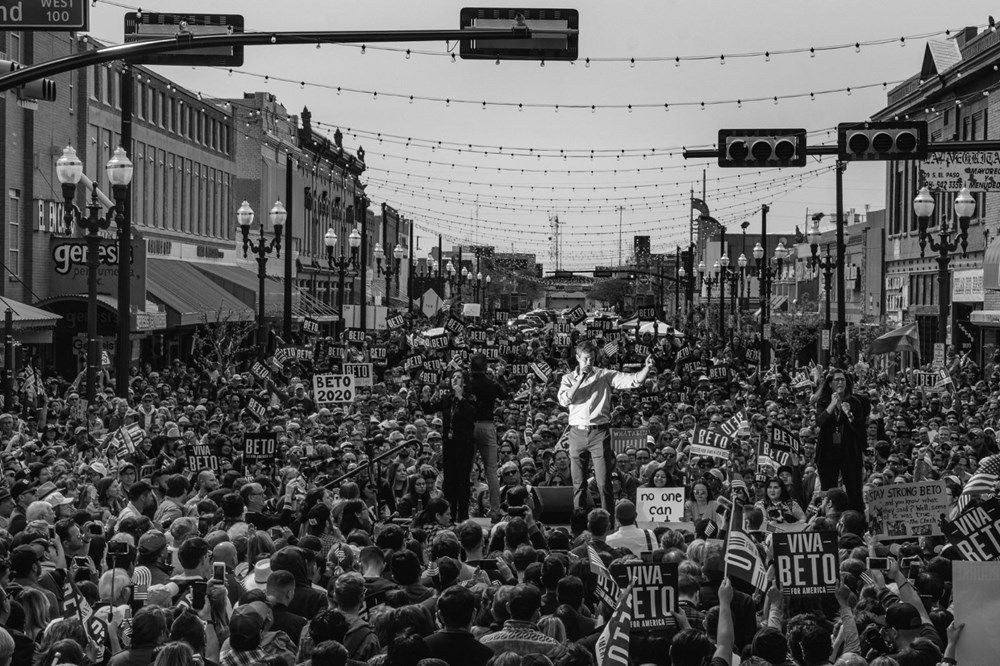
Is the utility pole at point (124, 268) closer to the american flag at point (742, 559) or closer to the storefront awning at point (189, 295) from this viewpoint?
the american flag at point (742, 559)

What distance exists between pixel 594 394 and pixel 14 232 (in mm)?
24886

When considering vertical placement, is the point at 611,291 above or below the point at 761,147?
above

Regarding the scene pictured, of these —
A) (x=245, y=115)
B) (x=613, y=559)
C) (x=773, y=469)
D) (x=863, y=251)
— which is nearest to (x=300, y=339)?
(x=245, y=115)

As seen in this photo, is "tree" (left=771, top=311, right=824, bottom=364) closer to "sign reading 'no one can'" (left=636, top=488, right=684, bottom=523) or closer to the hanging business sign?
the hanging business sign

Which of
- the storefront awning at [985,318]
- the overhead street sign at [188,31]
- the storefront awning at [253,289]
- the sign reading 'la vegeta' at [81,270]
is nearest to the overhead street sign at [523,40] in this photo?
the overhead street sign at [188,31]

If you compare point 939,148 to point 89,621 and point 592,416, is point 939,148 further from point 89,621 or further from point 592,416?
point 89,621

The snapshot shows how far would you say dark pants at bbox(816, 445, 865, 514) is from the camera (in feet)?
51.6

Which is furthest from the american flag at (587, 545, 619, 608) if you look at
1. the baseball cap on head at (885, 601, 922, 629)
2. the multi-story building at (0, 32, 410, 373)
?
the multi-story building at (0, 32, 410, 373)

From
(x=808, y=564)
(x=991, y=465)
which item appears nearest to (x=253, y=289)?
(x=991, y=465)

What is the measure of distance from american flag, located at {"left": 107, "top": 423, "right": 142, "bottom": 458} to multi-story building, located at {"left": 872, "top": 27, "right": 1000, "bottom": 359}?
27.1m

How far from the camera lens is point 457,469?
51.0ft

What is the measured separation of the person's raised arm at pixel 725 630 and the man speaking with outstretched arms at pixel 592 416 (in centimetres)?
766

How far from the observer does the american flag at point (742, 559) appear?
8.52 metres

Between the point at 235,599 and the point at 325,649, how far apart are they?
8.83 ft
